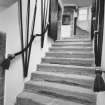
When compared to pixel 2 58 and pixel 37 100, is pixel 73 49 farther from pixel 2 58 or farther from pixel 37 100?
pixel 2 58

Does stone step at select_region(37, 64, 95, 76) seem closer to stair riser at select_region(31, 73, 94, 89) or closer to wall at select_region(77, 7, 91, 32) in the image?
stair riser at select_region(31, 73, 94, 89)

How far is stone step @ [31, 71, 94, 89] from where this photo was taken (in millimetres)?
2126

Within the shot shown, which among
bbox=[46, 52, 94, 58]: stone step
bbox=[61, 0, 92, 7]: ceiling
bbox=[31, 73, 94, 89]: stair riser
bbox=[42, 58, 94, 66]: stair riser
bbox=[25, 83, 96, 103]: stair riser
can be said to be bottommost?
bbox=[25, 83, 96, 103]: stair riser

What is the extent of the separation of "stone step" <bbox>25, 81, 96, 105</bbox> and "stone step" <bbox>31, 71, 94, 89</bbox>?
0.10m

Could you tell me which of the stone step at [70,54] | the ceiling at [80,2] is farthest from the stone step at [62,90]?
the ceiling at [80,2]

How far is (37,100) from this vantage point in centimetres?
195

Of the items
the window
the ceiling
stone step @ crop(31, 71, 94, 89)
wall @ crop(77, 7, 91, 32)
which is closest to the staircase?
stone step @ crop(31, 71, 94, 89)

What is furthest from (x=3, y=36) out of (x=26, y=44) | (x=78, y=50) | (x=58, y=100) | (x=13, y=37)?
(x=78, y=50)

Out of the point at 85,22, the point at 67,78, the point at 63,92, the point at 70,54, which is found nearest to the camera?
the point at 63,92

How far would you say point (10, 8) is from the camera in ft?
6.09

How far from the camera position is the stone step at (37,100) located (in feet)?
6.21

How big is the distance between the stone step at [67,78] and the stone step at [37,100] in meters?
0.38

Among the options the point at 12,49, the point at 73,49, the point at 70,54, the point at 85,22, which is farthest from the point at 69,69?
the point at 85,22

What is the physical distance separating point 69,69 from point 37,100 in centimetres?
91
